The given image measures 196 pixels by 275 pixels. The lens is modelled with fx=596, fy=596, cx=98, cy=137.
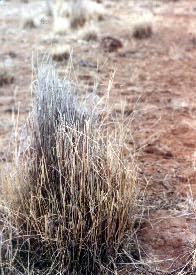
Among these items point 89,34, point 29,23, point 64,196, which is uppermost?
point 64,196

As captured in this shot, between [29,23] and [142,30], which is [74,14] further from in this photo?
[142,30]

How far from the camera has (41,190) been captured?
9.19 feet

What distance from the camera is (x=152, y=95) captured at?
5555mm

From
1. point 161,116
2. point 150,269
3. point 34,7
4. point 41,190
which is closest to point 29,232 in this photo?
point 41,190

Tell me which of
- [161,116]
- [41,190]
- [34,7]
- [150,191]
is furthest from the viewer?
[34,7]

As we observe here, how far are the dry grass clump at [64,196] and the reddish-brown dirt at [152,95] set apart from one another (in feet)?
0.65

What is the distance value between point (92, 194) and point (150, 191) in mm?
817

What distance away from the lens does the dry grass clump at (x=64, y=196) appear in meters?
2.62

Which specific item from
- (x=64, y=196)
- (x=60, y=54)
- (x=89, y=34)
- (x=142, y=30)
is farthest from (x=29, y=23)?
(x=64, y=196)

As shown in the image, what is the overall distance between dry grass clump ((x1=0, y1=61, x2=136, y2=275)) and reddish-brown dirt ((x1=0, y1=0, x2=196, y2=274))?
0.20 meters

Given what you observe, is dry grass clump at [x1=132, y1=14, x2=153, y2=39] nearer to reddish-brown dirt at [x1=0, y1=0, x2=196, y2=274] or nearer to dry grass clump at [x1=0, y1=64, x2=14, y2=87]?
reddish-brown dirt at [x1=0, y1=0, x2=196, y2=274]

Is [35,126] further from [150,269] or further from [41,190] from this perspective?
[150,269]

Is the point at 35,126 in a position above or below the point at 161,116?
above

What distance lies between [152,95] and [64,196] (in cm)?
314
